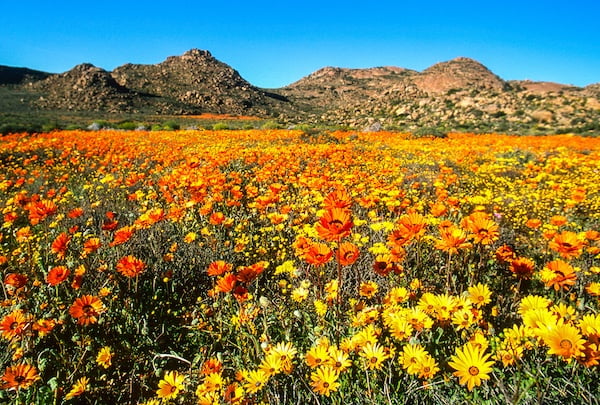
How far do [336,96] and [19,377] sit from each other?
82.8 meters

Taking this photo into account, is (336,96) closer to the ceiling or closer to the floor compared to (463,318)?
closer to the ceiling

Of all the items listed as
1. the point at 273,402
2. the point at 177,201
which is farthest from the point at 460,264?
the point at 177,201

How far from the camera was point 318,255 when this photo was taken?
188 cm

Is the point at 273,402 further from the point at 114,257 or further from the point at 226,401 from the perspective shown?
the point at 114,257

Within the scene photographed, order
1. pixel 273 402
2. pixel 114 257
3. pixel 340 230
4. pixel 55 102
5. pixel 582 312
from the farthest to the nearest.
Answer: pixel 55 102 → pixel 114 257 → pixel 582 312 → pixel 340 230 → pixel 273 402

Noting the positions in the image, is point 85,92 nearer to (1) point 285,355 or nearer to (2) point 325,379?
(1) point 285,355

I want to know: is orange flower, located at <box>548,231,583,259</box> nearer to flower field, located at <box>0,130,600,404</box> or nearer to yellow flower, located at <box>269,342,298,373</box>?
flower field, located at <box>0,130,600,404</box>

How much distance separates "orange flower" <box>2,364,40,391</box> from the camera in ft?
5.26

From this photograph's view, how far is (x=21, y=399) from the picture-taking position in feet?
6.07

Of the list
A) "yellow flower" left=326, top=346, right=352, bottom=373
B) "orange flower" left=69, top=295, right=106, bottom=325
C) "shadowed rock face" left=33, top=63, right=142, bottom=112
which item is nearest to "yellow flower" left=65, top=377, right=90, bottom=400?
"orange flower" left=69, top=295, right=106, bottom=325

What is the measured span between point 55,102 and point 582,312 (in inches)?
2556

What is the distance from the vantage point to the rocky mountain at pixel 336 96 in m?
21.1

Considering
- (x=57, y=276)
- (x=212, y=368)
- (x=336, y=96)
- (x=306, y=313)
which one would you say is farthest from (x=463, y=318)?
(x=336, y=96)

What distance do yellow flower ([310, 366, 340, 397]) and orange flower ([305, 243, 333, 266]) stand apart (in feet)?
1.79
